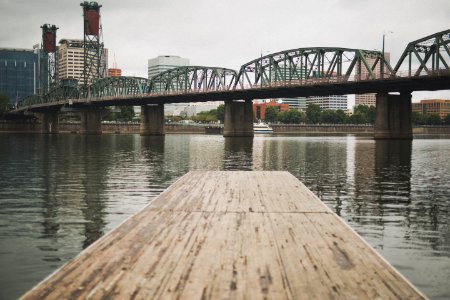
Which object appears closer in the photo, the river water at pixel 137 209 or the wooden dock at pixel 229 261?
the wooden dock at pixel 229 261

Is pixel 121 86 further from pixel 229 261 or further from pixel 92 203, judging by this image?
pixel 229 261

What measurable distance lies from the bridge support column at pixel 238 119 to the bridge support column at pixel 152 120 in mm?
28790

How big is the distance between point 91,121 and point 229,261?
182835 mm

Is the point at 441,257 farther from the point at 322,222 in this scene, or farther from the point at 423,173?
the point at 423,173

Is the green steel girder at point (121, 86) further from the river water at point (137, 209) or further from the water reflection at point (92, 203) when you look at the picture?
Answer: the river water at point (137, 209)

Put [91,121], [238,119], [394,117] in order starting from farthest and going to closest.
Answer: [91,121]
[238,119]
[394,117]

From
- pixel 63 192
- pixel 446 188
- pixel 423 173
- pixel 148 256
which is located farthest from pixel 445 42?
pixel 148 256

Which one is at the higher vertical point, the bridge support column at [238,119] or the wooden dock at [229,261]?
the bridge support column at [238,119]

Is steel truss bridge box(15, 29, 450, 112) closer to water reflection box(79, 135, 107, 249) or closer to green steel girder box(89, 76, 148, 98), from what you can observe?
green steel girder box(89, 76, 148, 98)

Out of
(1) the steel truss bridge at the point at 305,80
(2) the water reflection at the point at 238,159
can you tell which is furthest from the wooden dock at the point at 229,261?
(1) the steel truss bridge at the point at 305,80

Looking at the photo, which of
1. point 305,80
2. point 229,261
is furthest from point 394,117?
point 229,261

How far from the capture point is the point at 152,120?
162 meters

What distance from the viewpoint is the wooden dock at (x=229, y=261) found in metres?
7.07

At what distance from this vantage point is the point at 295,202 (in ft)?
51.4
